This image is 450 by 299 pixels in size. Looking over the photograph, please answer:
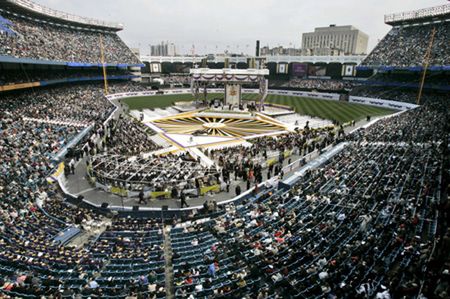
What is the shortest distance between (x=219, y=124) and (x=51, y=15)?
143ft

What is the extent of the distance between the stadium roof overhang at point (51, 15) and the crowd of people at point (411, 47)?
67046 mm

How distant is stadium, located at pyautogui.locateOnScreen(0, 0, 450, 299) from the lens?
10.8 m

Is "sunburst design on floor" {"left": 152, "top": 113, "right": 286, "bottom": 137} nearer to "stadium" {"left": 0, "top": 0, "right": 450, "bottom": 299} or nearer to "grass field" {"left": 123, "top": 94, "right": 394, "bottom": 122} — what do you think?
"stadium" {"left": 0, "top": 0, "right": 450, "bottom": 299}

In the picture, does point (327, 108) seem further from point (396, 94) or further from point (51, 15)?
point (51, 15)

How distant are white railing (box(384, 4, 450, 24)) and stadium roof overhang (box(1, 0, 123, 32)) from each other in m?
69.6

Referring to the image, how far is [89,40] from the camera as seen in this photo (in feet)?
227

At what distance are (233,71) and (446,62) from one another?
38.2m

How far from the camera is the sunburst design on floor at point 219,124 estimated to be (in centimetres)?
3944

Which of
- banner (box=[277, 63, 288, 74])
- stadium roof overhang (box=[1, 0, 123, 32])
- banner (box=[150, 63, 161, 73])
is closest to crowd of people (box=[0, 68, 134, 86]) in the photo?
stadium roof overhang (box=[1, 0, 123, 32])

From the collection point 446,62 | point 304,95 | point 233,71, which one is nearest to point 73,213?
point 233,71

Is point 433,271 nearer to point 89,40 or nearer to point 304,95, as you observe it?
point 304,95

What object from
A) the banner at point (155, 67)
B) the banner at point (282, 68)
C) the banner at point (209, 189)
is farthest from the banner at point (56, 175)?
the banner at point (155, 67)

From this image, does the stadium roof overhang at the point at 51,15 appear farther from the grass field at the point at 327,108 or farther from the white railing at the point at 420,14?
the white railing at the point at 420,14

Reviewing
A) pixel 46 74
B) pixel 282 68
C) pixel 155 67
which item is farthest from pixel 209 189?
pixel 155 67
